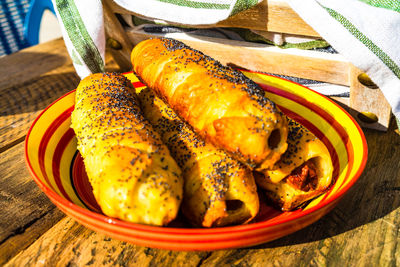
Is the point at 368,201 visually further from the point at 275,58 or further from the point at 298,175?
the point at 275,58

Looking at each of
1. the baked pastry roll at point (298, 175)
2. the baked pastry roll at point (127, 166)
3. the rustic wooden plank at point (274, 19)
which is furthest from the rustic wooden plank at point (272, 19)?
the baked pastry roll at point (127, 166)

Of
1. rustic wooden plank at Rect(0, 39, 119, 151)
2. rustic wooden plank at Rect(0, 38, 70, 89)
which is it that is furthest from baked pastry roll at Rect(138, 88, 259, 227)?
rustic wooden plank at Rect(0, 38, 70, 89)

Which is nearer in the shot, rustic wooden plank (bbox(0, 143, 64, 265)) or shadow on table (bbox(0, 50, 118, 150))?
rustic wooden plank (bbox(0, 143, 64, 265))

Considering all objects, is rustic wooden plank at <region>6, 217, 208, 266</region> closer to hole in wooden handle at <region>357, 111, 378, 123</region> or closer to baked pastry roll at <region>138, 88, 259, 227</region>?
baked pastry roll at <region>138, 88, 259, 227</region>

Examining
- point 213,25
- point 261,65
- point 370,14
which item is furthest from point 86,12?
point 370,14

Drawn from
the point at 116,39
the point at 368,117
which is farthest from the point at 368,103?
the point at 116,39

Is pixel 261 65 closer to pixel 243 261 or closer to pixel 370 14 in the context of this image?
pixel 370 14
